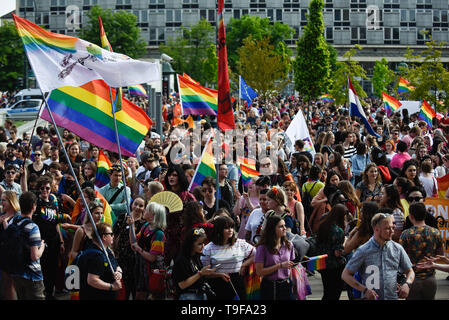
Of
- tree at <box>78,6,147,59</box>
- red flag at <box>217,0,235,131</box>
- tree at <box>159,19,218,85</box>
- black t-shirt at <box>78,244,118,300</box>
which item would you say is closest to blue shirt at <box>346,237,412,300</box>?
black t-shirt at <box>78,244,118,300</box>

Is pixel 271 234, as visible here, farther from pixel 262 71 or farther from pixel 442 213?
pixel 262 71

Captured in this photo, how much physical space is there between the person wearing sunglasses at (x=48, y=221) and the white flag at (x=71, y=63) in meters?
1.30

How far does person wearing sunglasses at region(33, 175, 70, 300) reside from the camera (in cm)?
811

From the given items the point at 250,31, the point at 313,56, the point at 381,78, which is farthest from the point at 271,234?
the point at 250,31

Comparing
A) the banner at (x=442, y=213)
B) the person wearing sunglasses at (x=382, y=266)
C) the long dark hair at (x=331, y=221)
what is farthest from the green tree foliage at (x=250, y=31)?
the person wearing sunglasses at (x=382, y=266)

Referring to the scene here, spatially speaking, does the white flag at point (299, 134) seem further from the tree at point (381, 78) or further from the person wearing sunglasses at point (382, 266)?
the tree at point (381, 78)

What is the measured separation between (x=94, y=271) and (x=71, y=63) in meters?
2.57

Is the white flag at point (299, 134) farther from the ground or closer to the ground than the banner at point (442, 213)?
farther from the ground

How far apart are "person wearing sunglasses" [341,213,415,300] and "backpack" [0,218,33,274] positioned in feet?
10.0

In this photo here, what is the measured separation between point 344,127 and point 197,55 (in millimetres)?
61002

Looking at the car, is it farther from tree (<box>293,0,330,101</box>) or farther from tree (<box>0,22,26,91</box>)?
tree (<box>0,22,26,91</box>)

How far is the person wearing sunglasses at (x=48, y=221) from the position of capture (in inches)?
319

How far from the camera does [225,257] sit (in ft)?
20.4

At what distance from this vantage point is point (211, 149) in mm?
10102
